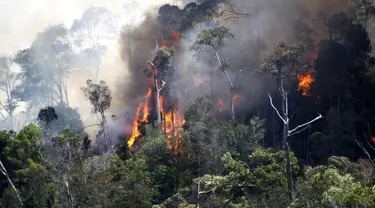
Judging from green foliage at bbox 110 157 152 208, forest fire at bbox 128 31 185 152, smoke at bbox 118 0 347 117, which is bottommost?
green foliage at bbox 110 157 152 208

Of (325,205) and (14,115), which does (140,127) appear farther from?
(14,115)

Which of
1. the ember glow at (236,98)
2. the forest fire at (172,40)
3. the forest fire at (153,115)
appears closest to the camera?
the forest fire at (153,115)

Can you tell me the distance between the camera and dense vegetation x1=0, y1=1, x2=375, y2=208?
19.6 metres

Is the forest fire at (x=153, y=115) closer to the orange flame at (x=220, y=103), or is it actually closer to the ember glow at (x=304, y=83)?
the orange flame at (x=220, y=103)

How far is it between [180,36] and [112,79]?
53.2 feet

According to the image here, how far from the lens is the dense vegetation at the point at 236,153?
19594 mm

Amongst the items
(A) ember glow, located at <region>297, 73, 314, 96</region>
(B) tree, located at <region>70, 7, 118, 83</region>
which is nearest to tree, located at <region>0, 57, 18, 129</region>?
(B) tree, located at <region>70, 7, 118, 83</region>

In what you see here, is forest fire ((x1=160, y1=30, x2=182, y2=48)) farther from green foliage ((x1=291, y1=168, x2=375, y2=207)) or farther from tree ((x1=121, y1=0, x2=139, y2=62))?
green foliage ((x1=291, y1=168, x2=375, y2=207))

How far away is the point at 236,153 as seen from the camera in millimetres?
33531

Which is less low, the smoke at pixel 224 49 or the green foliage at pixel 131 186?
the smoke at pixel 224 49

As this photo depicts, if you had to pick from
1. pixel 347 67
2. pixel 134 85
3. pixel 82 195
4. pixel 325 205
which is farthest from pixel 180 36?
pixel 325 205

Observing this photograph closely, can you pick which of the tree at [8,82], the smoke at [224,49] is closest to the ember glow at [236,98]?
the smoke at [224,49]

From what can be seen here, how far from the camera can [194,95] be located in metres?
54.4

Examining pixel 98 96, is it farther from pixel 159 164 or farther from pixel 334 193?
pixel 334 193
